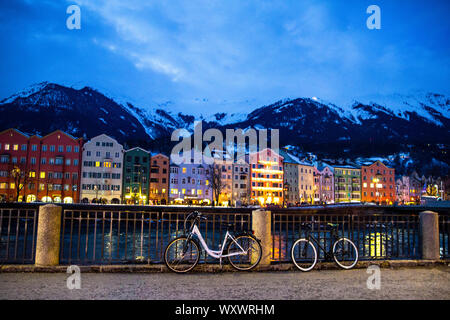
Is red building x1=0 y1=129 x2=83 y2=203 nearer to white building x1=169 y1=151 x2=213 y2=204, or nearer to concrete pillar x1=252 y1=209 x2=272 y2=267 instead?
white building x1=169 y1=151 x2=213 y2=204

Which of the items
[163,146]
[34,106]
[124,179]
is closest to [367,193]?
[163,146]

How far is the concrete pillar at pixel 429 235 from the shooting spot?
375 inches

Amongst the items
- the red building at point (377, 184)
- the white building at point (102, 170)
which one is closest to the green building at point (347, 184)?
the red building at point (377, 184)

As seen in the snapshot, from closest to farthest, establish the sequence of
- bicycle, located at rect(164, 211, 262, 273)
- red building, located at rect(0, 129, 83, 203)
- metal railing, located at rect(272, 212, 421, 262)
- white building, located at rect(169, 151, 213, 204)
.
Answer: bicycle, located at rect(164, 211, 262, 273) < metal railing, located at rect(272, 212, 421, 262) < red building, located at rect(0, 129, 83, 203) < white building, located at rect(169, 151, 213, 204)

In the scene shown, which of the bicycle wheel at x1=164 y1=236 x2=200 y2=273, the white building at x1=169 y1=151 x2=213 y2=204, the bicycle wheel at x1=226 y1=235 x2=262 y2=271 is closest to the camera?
the bicycle wheel at x1=164 y1=236 x2=200 y2=273

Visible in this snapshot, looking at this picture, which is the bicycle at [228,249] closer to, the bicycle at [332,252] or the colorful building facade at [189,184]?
the bicycle at [332,252]

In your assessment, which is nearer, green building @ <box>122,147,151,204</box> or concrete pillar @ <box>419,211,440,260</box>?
concrete pillar @ <box>419,211,440,260</box>

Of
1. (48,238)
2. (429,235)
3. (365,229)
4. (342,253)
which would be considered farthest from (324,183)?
(48,238)

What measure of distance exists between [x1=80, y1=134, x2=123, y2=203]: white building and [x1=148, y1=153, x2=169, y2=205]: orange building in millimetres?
7049

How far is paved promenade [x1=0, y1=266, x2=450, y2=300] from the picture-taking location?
5.97 meters

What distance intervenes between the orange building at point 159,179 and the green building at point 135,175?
1327 millimetres

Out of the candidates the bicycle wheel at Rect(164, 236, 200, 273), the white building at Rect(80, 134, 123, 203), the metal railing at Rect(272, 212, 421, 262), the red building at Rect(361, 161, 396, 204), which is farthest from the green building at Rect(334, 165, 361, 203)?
the bicycle wheel at Rect(164, 236, 200, 273)

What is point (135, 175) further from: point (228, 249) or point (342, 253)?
point (342, 253)

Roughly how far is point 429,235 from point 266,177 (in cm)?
9082
